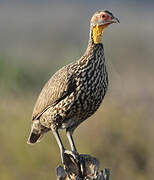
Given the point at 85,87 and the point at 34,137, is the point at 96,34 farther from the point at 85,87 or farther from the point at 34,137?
the point at 34,137

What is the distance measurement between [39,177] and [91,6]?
51047 mm

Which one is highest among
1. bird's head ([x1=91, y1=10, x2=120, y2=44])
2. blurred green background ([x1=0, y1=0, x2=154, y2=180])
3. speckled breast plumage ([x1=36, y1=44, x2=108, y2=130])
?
bird's head ([x1=91, y1=10, x2=120, y2=44])

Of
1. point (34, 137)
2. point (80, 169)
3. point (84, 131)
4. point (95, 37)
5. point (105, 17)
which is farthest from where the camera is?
point (84, 131)

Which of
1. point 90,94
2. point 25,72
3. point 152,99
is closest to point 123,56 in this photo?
point 25,72

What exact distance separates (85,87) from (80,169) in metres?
0.87

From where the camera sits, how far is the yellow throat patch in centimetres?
779

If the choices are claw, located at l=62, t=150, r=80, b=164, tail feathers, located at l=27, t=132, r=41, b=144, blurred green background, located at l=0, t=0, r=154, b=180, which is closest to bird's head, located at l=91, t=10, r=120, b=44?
claw, located at l=62, t=150, r=80, b=164

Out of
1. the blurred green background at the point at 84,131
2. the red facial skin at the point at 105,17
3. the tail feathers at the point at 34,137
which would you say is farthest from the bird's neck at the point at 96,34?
the blurred green background at the point at 84,131

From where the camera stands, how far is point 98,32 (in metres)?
7.82

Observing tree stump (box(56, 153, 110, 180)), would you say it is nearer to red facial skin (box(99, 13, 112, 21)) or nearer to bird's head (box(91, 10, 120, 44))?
bird's head (box(91, 10, 120, 44))

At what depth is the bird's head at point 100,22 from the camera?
766cm

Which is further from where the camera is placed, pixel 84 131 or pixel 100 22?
pixel 84 131

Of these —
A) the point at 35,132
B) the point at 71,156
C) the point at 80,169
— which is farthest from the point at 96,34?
the point at 35,132

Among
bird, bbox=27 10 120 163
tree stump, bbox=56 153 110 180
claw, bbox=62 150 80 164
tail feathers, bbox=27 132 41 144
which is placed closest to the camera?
tree stump, bbox=56 153 110 180
